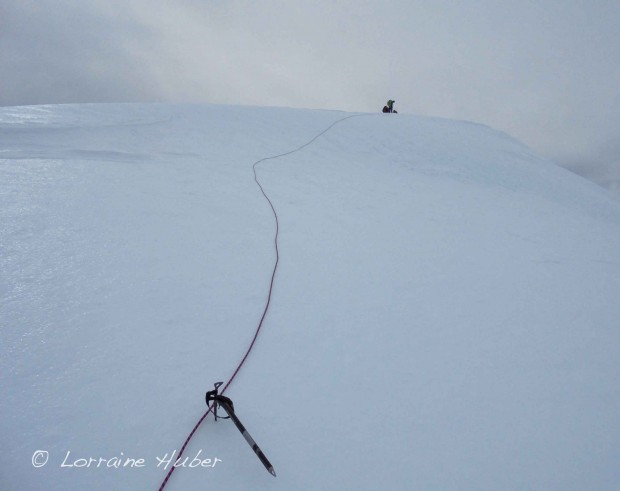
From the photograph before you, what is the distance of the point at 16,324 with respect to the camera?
121 centimetres

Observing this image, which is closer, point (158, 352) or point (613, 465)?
point (613, 465)

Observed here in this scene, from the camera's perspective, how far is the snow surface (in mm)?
907

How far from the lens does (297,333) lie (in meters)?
1.34

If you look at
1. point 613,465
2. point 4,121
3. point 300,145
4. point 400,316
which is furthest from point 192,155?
point 613,465

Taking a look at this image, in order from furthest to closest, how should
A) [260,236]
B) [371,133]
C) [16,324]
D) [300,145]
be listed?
1. [371,133]
2. [300,145]
3. [260,236]
4. [16,324]

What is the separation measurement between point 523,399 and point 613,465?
25 cm

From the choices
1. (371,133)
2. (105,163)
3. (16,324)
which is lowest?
(16,324)

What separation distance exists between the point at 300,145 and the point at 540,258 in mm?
2920

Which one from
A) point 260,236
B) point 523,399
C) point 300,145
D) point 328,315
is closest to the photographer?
point 523,399

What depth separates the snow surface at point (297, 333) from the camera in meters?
0.91

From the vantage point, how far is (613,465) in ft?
3.08

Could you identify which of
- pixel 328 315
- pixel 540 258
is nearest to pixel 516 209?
pixel 540 258

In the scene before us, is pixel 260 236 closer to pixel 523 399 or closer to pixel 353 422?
pixel 353 422

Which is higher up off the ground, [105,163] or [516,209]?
[516,209]
